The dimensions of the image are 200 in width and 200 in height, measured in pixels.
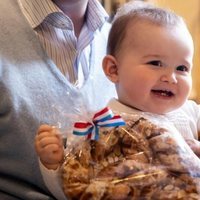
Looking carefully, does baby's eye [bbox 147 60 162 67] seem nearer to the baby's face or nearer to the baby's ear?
the baby's face

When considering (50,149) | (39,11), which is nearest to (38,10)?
(39,11)

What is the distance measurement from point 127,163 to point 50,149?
140 millimetres

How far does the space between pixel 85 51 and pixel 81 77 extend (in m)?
0.10

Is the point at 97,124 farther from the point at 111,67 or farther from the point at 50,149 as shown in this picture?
the point at 111,67

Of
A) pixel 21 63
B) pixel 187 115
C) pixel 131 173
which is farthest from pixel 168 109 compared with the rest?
pixel 21 63

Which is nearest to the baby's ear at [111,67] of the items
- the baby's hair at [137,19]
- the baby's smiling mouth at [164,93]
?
the baby's hair at [137,19]

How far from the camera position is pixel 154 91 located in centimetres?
93

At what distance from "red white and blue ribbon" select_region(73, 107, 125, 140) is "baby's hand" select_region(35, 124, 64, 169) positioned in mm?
39

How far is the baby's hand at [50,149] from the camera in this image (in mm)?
783

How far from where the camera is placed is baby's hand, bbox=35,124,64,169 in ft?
2.57

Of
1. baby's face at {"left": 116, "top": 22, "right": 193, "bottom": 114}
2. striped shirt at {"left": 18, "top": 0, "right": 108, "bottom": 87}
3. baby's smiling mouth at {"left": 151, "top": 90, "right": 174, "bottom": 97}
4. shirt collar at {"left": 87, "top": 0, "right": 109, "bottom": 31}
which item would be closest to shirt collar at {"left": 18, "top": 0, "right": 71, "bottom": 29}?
striped shirt at {"left": 18, "top": 0, "right": 108, "bottom": 87}

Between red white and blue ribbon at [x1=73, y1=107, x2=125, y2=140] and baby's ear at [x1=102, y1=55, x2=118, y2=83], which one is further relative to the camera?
baby's ear at [x1=102, y1=55, x2=118, y2=83]

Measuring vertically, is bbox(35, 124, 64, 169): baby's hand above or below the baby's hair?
below

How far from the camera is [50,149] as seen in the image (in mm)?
779
